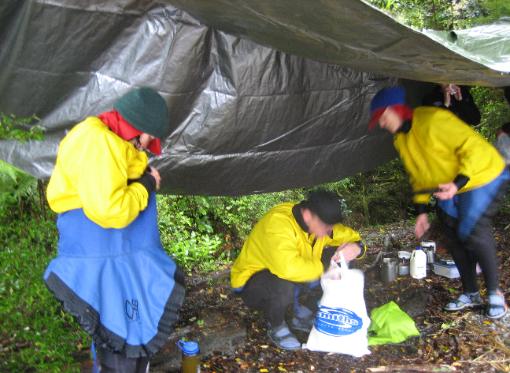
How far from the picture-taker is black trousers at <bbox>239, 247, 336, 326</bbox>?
3.07m

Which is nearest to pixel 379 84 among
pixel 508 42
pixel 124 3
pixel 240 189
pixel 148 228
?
pixel 508 42

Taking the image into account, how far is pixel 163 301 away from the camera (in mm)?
2178

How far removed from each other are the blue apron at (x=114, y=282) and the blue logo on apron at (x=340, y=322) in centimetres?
113

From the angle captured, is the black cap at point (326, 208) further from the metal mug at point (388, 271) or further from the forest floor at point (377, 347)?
the metal mug at point (388, 271)

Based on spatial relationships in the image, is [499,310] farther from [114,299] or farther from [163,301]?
[114,299]

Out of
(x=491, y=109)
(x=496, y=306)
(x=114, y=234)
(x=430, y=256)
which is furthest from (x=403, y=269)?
(x=114, y=234)

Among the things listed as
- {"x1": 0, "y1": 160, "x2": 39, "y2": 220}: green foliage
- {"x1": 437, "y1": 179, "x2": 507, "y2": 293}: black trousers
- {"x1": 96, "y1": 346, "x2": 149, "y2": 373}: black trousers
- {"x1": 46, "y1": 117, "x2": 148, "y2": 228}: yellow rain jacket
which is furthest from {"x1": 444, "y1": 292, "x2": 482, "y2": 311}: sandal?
{"x1": 0, "y1": 160, "x2": 39, "y2": 220}: green foliage

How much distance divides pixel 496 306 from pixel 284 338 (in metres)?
1.39

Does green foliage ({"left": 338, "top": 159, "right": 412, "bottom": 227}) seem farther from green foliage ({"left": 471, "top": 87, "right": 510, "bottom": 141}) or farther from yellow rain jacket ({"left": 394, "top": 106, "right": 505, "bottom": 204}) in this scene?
yellow rain jacket ({"left": 394, "top": 106, "right": 505, "bottom": 204})

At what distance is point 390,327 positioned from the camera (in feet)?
10.4

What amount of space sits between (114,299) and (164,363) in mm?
1008

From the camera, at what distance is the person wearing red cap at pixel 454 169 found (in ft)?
9.79

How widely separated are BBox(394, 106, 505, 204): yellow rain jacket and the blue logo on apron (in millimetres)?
929

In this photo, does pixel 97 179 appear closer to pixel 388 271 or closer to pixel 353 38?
pixel 353 38
